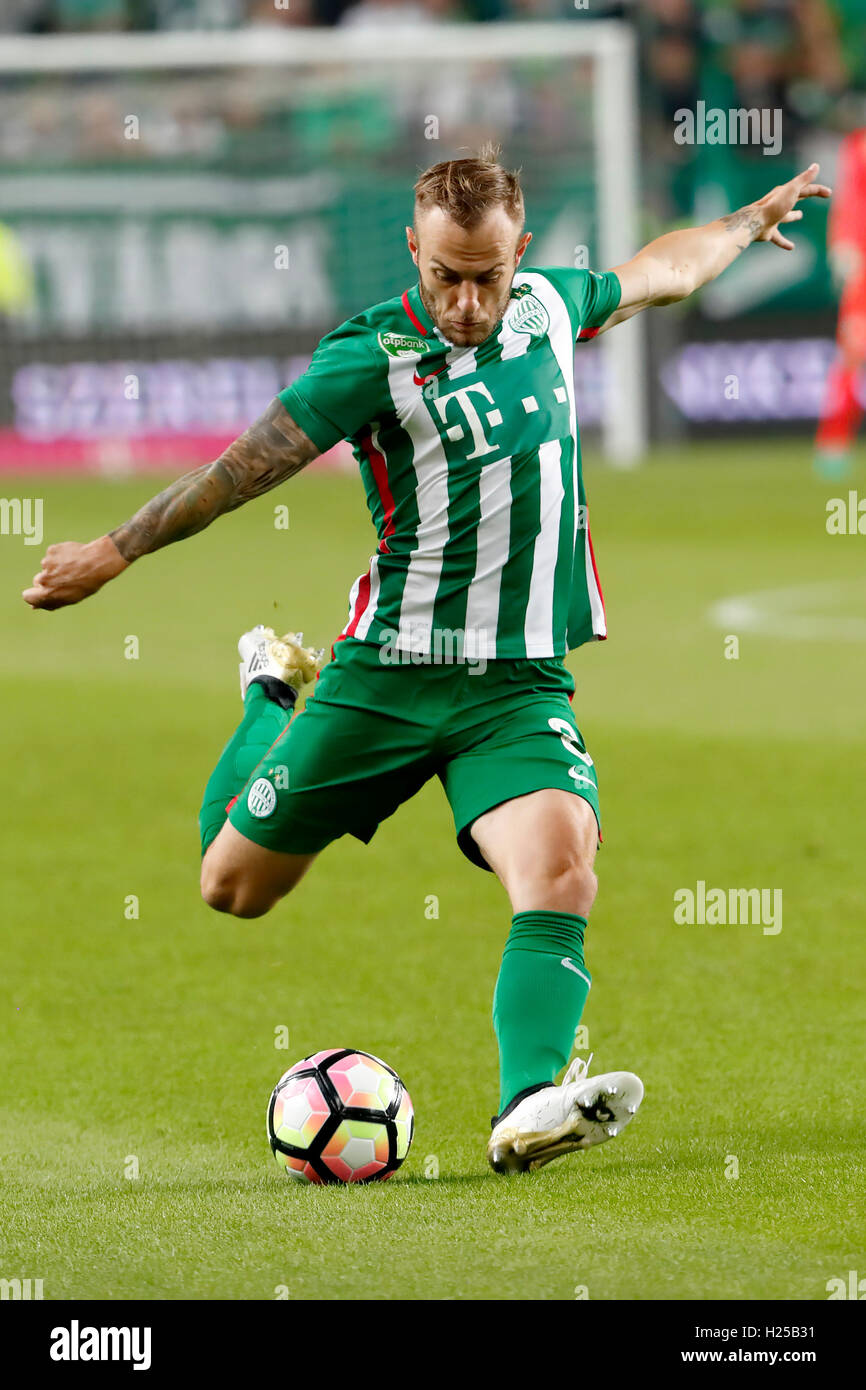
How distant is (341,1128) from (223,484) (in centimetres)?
135

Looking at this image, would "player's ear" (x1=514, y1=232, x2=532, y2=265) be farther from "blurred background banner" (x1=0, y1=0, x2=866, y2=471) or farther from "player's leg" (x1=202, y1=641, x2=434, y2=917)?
"blurred background banner" (x1=0, y1=0, x2=866, y2=471)

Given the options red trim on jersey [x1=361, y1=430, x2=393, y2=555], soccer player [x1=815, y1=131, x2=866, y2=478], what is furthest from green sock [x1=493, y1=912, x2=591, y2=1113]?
soccer player [x1=815, y1=131, x2=866, y2=478]

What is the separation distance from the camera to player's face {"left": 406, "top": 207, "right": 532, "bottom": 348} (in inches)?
178

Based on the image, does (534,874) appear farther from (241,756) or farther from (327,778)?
(241,756)

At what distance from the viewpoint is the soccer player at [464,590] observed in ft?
15.1

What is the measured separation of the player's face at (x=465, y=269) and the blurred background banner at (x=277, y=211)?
544 inches

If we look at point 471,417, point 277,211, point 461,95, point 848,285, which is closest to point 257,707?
point 471,417

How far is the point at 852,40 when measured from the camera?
915 inches

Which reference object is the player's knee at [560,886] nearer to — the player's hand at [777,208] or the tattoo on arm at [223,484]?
the tattoo on arm at [223,484]

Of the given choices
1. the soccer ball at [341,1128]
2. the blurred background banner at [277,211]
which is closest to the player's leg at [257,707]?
the soccer ball at [341,1128]

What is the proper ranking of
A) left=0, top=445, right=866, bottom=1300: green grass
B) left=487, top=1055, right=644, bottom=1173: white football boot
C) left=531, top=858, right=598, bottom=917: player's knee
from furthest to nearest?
left=531, top=858, right=598, bottom=917: player's knee → left=487, top=1055, right=644, bottom=1173: white football boot → left=0, top=445, right=866, bottom=1300: green grass

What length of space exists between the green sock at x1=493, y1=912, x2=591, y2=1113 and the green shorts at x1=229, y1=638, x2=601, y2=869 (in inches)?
10.5

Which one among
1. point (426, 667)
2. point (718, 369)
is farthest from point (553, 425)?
point (718, 369)

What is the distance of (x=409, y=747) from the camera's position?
4.90m
